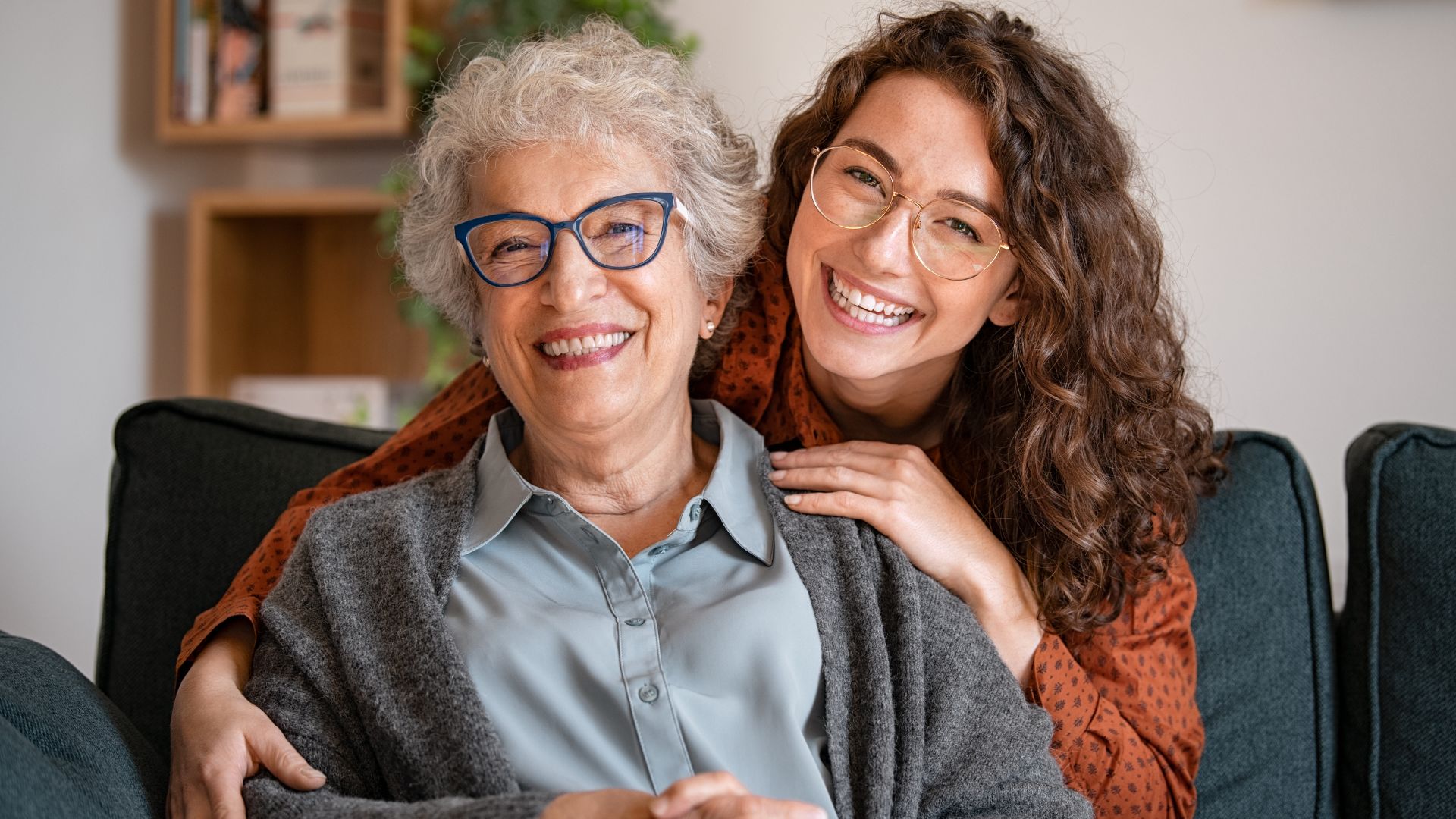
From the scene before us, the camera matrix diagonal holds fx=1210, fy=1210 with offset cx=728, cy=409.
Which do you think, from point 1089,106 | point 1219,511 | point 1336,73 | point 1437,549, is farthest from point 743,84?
point 1437,549

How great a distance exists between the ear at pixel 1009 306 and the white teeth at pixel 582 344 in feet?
1.71

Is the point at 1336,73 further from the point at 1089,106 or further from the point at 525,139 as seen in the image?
the point at 525,139

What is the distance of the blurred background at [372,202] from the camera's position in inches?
94.9

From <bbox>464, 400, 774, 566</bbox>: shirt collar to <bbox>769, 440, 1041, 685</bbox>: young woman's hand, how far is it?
40mm

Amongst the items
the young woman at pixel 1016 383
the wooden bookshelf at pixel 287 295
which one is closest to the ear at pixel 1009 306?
the young woman at pixel 1016 383

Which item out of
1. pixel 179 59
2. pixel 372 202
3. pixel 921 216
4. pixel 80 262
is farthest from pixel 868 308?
pixel 80 262

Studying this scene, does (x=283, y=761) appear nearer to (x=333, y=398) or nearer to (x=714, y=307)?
(x=714, y=307)

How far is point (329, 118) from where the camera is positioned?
3080 millimetres

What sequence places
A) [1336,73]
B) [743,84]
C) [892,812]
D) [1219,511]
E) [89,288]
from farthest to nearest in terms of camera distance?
[89,288]
[743,84]
[1336,73]
[1219,511]
[892,812]

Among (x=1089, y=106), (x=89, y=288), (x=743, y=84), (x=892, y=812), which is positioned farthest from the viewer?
(x=89, y=288)

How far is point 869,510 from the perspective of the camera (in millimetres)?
1426

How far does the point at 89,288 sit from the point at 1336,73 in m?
3.11

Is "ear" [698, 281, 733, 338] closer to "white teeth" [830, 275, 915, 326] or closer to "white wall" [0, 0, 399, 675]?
"white teeth" [830, 275, 915, 326]

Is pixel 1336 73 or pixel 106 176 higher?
pixel 1336 73
